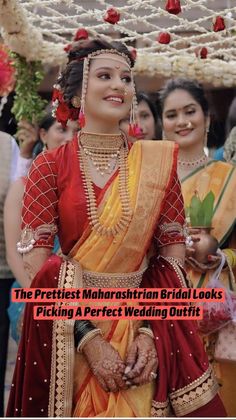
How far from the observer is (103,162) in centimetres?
256

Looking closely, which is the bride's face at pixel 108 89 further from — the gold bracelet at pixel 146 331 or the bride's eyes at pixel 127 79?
the gold bracelet at pixel 146 331


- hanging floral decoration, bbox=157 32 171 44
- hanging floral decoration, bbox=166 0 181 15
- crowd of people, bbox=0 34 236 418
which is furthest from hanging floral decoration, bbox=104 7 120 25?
crowd of people, bbox=0 34 236 418

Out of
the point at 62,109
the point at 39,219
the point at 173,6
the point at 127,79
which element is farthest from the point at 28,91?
the point at 39,219

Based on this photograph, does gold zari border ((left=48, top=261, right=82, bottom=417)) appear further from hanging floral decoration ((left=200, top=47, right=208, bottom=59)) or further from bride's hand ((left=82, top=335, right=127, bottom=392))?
hanging floral decoration ((left=200, top=47, right=208, bottom=59))

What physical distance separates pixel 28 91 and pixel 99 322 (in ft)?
8.72

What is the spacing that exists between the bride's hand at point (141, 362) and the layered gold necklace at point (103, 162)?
37cm

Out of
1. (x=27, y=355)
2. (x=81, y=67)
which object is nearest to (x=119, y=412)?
(x=27, y=355)

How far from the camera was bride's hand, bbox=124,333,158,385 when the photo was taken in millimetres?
2340

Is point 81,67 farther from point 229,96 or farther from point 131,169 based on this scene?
point 229,96

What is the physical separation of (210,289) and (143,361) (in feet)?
2.59

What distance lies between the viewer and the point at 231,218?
3.49 meters

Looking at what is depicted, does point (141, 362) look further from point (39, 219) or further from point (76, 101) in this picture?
point (76, 101)

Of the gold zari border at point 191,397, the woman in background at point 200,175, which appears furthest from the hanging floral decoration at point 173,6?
the gold zari border at point 191,397

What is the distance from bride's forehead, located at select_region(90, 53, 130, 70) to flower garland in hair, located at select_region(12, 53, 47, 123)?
2.08 metres
